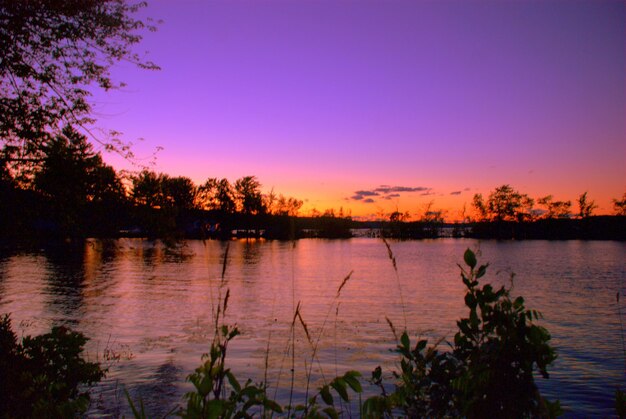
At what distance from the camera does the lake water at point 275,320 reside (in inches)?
368

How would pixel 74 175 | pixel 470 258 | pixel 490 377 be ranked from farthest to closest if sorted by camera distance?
pixel 74 175 → pixel 470 258 → pixel 490 377

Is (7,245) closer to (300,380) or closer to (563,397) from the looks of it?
(300,380)

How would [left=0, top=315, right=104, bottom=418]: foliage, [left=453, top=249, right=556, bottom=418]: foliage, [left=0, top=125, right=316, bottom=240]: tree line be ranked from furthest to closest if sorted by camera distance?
[left=0, top=125, right=316, bottom=240]: tree line → [left=0, top=315, right=104, bottom=418]: foliage → [left=453, top=249, right=556, bottom=418]: foliage

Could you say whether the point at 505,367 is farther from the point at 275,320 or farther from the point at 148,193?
the point at 275,320

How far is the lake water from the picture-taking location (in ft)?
30.7

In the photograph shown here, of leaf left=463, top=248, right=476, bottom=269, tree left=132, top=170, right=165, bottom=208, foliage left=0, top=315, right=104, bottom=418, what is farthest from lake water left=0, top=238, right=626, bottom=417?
foliage left=0, top=315, right=104, bottom=418

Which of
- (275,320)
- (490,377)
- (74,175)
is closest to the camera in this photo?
(490,377)

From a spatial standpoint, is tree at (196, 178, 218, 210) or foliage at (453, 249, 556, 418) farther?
tree at (196, 178, 218, 210)

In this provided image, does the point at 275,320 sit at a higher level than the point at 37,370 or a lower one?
lower

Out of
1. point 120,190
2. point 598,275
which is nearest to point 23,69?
point 120,190

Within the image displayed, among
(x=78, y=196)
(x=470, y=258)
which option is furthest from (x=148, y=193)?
(x=470, y=258)

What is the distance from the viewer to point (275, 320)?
1695cm

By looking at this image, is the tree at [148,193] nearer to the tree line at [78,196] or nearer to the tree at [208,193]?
the tree line at [78,196]

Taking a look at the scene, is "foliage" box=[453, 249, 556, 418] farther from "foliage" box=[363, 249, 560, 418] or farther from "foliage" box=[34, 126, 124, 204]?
"foliage" box=[34, 126, 124, 204]
